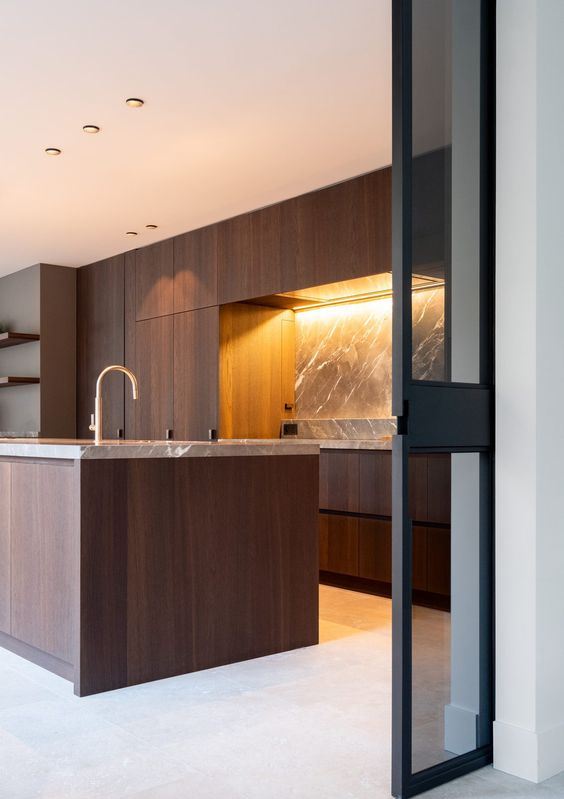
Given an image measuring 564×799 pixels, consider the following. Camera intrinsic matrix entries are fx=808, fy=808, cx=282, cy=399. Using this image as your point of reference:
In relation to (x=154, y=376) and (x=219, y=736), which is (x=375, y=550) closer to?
(x=219, y=736)

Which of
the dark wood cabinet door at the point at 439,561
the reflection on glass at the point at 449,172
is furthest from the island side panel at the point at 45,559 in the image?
the reflection on glass at the point at 449,172

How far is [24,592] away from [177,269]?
11.5ft

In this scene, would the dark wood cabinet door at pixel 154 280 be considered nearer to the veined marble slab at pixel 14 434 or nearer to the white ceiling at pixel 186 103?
the white ceiling at pixel 186 103

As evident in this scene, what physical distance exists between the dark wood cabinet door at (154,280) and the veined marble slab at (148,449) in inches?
121

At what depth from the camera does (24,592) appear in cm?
308

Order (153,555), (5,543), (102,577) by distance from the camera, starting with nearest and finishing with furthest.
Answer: (102,577)
(153,555)
(5,543)

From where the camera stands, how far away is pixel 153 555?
2881mm

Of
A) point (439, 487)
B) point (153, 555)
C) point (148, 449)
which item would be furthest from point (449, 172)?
point (153, 555)

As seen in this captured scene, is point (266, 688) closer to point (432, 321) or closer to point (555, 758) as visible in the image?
point (555, 758)

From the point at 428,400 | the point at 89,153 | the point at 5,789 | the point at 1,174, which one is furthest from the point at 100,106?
the point at 5,789

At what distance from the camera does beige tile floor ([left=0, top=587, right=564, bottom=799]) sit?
2008 mm

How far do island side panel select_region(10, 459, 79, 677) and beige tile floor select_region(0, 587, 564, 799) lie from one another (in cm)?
13

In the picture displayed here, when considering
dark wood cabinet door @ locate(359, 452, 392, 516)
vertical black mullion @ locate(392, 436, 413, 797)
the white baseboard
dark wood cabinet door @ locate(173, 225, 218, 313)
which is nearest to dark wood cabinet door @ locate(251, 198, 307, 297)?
dark wood cabinet door @ locate(173, 225, 218, 313)

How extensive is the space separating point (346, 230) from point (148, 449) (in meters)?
2.39
